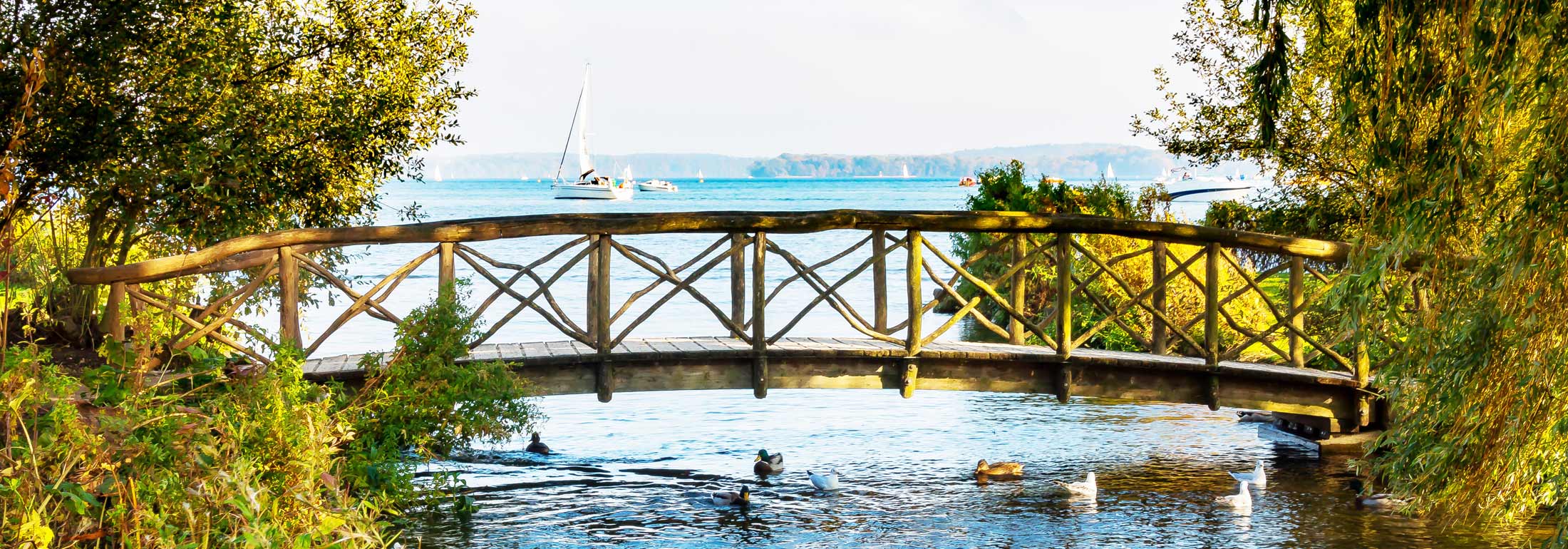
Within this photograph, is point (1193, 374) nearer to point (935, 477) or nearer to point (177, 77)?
point (935, 477)

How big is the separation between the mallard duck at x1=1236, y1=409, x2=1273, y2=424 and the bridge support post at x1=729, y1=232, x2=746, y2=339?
6.43 metres

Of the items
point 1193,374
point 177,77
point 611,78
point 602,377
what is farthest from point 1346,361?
point 611,78

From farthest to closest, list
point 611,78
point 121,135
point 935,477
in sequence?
point 611,78 < point 935,477 < point 121,135

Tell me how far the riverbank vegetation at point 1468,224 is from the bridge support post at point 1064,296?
2264mm

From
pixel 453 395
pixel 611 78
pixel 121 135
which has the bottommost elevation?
pixel 453 395

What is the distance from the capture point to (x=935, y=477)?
11.6 metres

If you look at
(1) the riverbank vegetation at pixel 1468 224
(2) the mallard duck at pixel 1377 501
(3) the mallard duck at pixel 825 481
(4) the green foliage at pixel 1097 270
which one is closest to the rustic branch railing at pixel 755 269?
(2) the mallard duck at pixel 1377 501

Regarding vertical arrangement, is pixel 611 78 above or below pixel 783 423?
above

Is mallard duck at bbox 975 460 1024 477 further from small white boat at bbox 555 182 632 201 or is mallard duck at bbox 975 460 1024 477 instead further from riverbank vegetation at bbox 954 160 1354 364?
small white boat at bbox 555 182 632 201

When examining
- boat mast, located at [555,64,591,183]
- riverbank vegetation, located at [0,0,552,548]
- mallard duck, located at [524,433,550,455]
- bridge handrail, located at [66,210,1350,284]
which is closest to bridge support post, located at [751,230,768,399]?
bridge handrail, located at [66,210,1350,284]

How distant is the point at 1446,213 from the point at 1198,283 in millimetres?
3391

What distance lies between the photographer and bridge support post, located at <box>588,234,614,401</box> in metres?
9.02

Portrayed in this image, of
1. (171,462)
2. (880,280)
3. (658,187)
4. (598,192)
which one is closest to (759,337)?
(880,280)

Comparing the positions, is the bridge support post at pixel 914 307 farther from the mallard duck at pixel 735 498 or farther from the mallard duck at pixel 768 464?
the mallard duck at pixel 768 464
